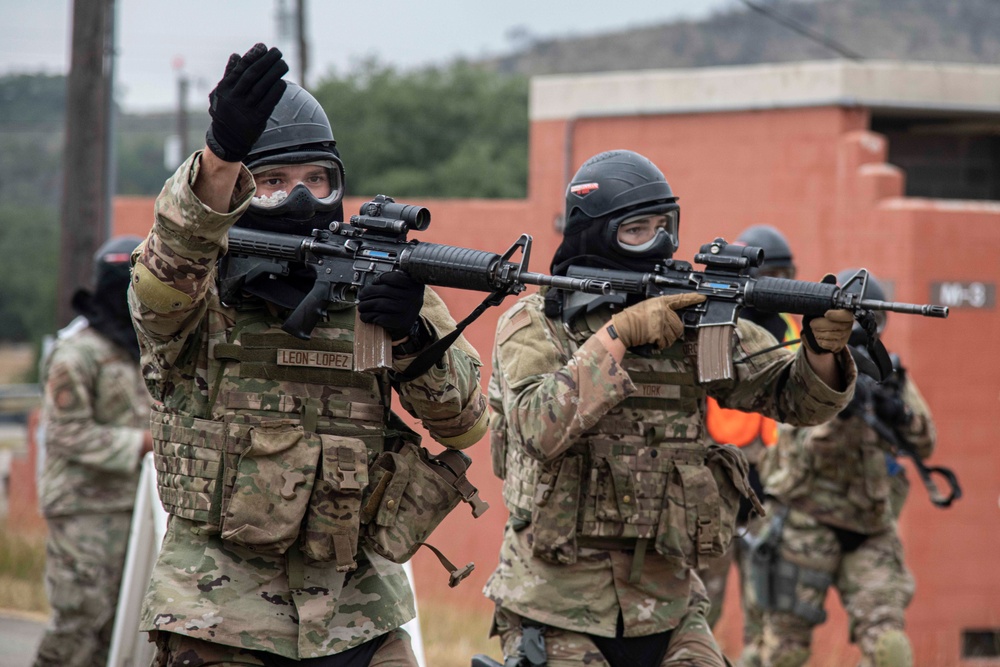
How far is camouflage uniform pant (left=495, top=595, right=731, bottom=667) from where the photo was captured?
4168 millimetres

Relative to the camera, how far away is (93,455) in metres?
6.55

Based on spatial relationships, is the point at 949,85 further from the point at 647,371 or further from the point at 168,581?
the point at 168,581

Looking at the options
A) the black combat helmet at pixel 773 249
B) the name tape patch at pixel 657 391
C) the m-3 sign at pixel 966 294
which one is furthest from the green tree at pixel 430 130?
the name tape patch at pixel 657 391

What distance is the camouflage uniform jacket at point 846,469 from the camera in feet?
22.3

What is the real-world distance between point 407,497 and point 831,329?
4.49ft

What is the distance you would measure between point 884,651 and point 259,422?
4.13 m

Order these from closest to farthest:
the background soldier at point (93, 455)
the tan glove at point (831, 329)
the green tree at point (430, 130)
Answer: the tan glove at point (831, 329) → the background soldier at point (93, 455) → the green tree at point (430, 130)

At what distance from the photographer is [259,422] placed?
353cm

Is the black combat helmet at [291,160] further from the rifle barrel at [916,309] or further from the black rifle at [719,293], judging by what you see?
the rifle barrel at [916,309]

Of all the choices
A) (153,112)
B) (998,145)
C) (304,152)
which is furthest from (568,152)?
(153,112)

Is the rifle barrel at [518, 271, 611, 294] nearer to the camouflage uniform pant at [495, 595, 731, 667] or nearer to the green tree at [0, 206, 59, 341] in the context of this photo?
the camouflage uniform pant at [495, 595, 731, 667]

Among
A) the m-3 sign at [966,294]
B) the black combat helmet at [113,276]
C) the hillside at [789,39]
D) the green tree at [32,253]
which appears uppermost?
the hillside at [789,39]

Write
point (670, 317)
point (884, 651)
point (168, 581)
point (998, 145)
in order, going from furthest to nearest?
point (998, 145) < point (884, 651) < point (670, 317) < point (168, 581)

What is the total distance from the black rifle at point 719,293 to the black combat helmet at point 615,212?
0.07 metres
